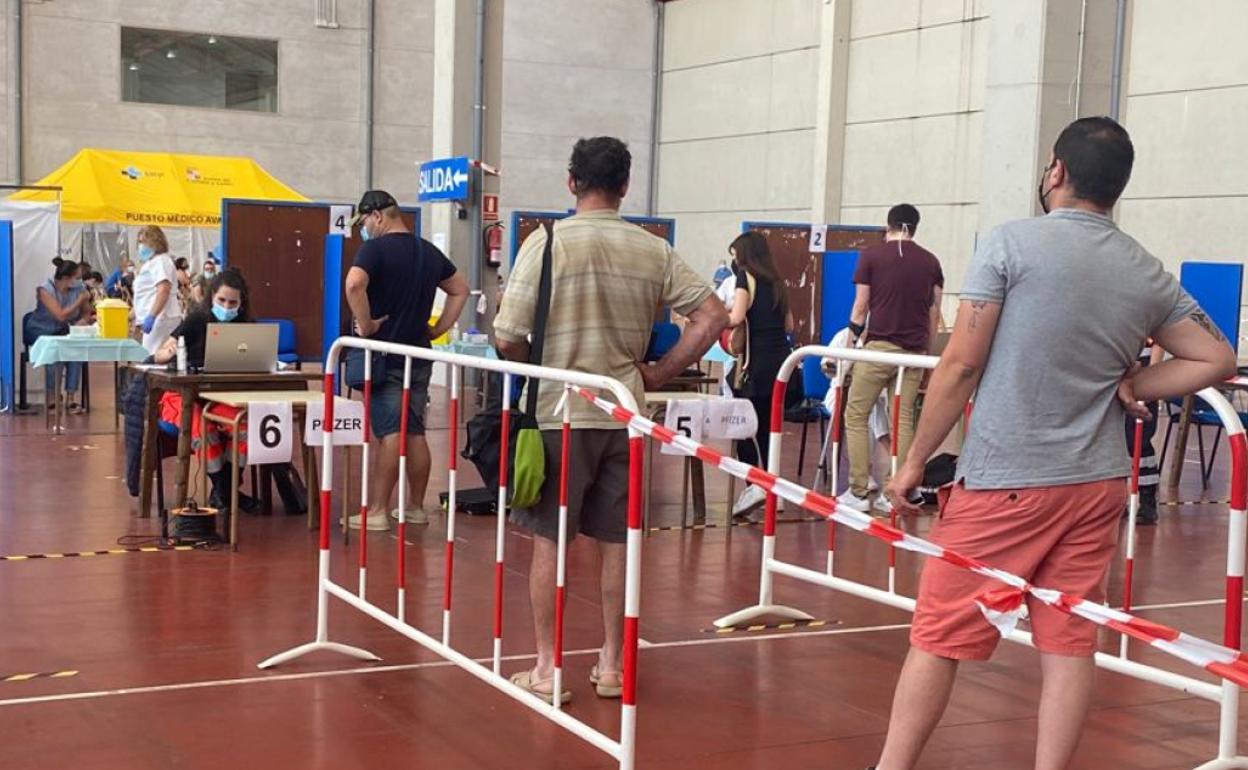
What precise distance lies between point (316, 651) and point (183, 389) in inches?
110

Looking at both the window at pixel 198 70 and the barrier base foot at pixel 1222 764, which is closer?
the barrier base foot at pixel 1222 764

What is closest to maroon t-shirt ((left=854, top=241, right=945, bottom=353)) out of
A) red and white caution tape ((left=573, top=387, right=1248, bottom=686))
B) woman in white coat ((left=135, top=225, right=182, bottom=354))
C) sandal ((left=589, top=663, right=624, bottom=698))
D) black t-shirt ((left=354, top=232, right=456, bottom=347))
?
black t-shirt ((left=354, top=232, right=456, bottom=347))

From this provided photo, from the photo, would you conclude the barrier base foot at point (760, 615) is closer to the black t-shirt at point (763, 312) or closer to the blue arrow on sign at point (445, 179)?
the black t-shirt at point (763, 312)

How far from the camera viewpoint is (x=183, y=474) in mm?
7766

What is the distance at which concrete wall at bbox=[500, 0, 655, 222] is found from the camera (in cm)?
2538

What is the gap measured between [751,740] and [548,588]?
79 centimetres

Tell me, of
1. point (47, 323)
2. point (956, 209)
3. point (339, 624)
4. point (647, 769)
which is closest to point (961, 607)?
point (647, 769)

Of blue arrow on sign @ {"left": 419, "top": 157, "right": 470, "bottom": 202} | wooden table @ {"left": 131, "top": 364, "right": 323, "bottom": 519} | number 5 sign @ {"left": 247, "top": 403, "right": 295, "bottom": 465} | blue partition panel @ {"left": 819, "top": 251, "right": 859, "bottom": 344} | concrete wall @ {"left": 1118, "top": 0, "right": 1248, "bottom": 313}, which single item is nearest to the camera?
number 5 sign @ {"left": 247, "top": 403, "right": 295, "bottom": 465}

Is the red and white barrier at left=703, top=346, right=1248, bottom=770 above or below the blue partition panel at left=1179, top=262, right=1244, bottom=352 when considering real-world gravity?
below

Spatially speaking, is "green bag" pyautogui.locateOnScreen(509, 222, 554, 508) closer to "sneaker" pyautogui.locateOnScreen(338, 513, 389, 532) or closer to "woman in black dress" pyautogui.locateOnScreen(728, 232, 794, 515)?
"sneaker" pyautogui.locateOnScreen(338, 513, 389, 532)

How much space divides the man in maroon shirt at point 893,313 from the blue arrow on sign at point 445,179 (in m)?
6.75

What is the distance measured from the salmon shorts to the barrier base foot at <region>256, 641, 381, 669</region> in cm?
244

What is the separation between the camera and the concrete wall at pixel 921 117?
2044 cm

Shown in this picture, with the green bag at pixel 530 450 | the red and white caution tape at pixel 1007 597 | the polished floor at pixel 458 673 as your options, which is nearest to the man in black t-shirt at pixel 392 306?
the polished floor at pixel 458 673
